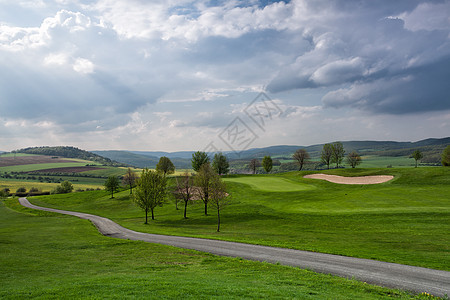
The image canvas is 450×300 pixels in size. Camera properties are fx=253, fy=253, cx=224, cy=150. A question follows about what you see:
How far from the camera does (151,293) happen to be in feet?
37.2

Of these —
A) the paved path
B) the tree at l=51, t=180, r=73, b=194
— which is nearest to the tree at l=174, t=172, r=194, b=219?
the paved path

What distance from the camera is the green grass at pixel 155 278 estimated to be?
11.5 m

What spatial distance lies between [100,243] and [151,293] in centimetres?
1990

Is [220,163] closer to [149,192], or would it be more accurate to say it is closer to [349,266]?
[149,192]

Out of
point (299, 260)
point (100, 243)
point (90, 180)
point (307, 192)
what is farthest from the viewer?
point (90, 180)

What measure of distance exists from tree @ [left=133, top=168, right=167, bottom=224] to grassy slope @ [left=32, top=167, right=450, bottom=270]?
4146 millimetres

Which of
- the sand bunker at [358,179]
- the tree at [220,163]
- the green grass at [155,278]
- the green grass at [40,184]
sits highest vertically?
the tree at [220,163]

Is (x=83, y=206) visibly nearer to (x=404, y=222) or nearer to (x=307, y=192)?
(x=307, y=192)

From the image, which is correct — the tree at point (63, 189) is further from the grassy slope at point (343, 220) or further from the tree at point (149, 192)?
the tree at point (149, 192)

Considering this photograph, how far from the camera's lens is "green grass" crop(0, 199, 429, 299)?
37.8 feet

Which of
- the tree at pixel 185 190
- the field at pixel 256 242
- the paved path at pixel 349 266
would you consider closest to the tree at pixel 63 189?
the field at pixel 256 242

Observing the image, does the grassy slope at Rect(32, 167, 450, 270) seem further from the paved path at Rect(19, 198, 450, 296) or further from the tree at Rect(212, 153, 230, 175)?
the tree at Rect(212, 153, 230, 175)

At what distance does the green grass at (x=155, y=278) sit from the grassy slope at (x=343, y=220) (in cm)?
755

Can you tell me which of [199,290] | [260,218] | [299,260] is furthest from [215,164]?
[199,290]
